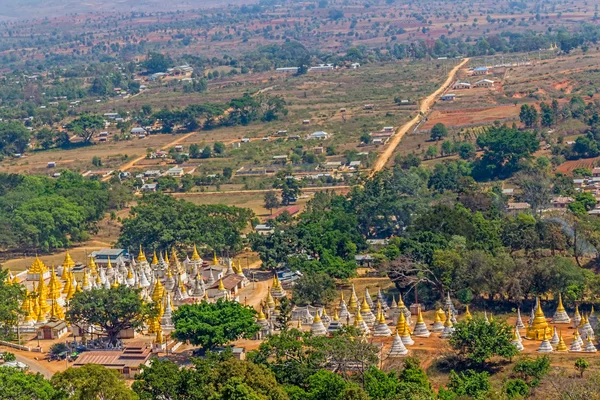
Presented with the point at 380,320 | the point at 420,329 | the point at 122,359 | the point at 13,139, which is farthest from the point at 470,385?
the point at 13,139

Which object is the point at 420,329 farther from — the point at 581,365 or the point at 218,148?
the point at 218,148

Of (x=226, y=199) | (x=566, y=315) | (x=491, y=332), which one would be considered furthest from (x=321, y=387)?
(x=226, y=199)

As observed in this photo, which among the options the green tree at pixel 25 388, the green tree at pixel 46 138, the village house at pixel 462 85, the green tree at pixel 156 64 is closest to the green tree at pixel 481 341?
the green tree at pixel 25 388

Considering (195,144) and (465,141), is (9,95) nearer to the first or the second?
(195,144)

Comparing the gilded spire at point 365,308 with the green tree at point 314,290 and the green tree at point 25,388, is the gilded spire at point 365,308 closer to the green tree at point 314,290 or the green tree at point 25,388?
the green tree at point 314,290

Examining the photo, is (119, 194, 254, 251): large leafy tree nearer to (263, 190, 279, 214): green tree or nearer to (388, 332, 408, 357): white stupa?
(263, 190, 279, 214): green tree

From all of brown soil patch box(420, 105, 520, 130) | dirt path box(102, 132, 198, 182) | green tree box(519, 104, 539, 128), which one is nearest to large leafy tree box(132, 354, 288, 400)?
dirt path box(102, 132, 198, 182)
